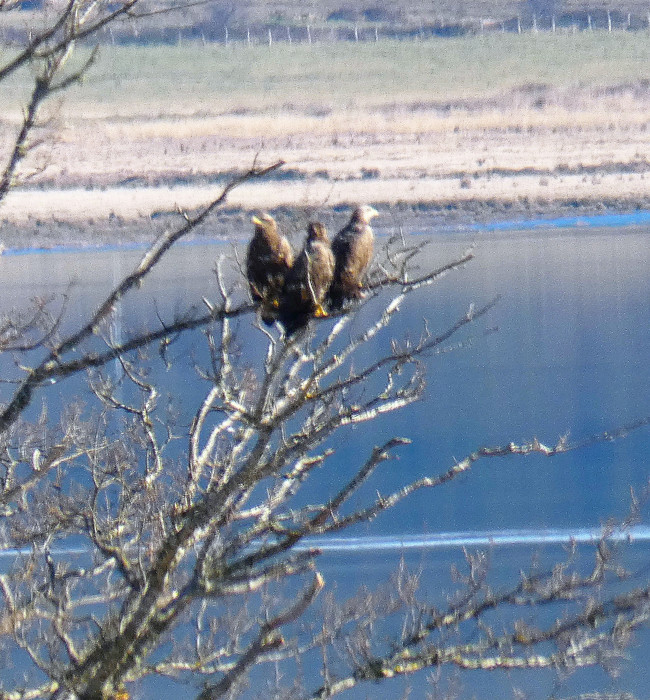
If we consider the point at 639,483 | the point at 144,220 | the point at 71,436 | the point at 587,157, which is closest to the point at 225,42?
the point at 144,220

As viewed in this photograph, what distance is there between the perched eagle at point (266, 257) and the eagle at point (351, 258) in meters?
0.24

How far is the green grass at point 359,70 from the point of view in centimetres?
2298

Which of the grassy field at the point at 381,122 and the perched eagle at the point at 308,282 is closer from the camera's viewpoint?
the perched eagle at the point at 308,282

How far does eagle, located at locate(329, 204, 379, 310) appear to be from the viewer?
4309 millimetres

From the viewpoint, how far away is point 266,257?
432cm

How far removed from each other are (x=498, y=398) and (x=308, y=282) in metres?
18.5

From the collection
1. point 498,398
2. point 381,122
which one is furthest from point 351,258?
point 381,122

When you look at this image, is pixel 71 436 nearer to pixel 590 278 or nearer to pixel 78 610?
pixel 78 610

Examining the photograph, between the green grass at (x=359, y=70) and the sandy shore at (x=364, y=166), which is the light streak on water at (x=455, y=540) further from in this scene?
the green grass at (x=359, y=70)

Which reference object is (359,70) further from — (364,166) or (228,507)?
(228,507)

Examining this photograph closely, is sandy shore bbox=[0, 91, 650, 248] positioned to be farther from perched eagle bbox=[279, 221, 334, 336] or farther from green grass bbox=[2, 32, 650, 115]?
perched eagle bbox=[279, 221, 334, 336]

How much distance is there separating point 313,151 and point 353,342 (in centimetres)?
1614

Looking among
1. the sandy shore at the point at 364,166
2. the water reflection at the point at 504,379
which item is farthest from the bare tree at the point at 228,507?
the water reflection at the point at 504,379

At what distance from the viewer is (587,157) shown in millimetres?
26453
